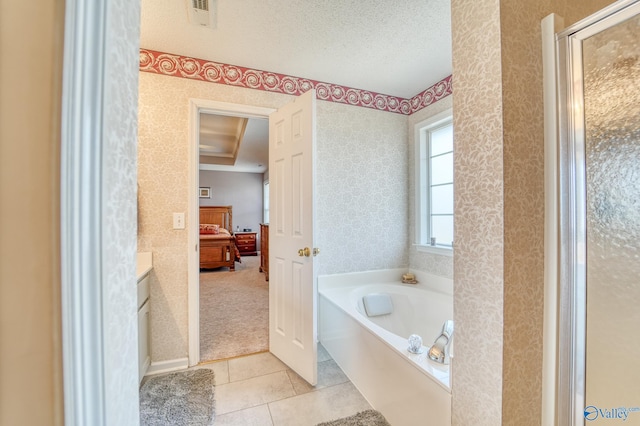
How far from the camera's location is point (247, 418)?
→ 5.00 ft

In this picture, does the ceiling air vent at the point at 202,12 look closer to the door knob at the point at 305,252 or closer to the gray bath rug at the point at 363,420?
the door knob at the point at 305,252

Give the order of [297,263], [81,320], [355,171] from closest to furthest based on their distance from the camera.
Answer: [81,320] → [297,263] → [355,171]

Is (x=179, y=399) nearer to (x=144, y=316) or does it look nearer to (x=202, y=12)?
(x=144, y=316)

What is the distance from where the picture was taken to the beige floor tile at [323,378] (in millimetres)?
1795

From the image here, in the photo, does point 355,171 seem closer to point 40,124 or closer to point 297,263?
point 297,263

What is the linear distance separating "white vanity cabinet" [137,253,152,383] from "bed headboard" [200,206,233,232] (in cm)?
564

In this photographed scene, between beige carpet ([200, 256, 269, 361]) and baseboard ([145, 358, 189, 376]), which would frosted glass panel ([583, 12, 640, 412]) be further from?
baseboard ([145, 358, 189, 376])

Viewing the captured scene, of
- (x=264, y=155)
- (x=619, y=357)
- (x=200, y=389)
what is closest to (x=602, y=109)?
(x=619, y=357)

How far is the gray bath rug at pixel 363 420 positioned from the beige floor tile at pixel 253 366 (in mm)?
655

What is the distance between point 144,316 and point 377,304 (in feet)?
6.07

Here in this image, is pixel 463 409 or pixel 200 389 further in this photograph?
pixel 200 389

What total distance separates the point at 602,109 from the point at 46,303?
1520mm

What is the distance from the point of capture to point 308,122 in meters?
1.82

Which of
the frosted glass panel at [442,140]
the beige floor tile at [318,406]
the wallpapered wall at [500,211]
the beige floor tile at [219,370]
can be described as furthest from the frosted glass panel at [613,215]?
the beige floor tile at [219,370]
